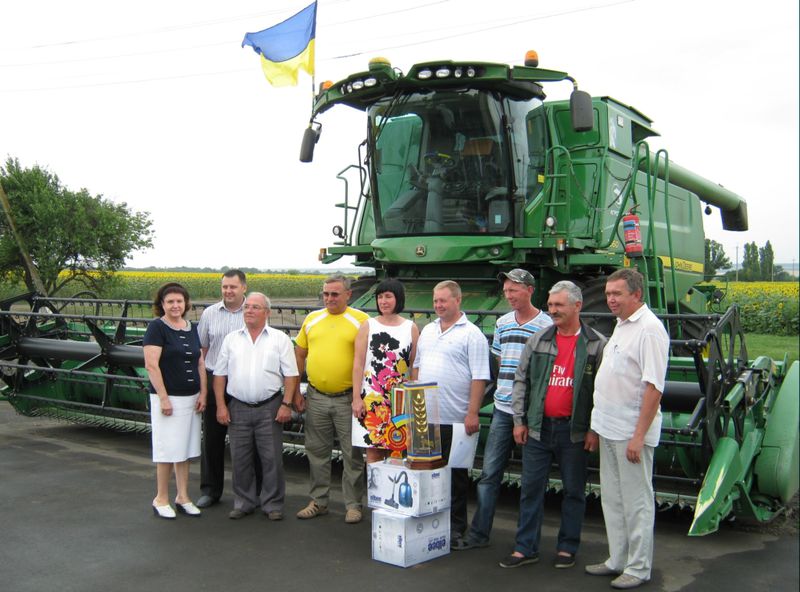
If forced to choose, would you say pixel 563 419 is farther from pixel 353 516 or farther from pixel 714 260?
pixel 714 260

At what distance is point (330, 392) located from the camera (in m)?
5.52

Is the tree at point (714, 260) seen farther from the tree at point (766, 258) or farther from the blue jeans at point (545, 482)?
the blue jeans at point (545, 482)

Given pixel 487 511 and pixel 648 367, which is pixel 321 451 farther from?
pixel 648 367

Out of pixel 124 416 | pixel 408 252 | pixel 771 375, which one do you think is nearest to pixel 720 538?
pixel 771 375

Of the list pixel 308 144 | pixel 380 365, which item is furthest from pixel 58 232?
pixel 380 365

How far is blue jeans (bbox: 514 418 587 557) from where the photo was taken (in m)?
4.54

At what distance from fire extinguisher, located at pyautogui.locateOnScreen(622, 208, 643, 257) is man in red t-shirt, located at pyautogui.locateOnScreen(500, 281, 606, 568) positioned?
268 centimetres

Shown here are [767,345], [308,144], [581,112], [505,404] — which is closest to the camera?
[505,404]

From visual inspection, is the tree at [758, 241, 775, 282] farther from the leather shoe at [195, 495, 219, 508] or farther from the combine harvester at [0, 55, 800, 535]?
the leather shoe at [195, 495, 219, 508]

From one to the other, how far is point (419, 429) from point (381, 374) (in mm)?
667

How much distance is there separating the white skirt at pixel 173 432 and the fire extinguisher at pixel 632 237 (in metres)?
4.13

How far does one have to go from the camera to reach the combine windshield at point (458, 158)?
24.4 ft

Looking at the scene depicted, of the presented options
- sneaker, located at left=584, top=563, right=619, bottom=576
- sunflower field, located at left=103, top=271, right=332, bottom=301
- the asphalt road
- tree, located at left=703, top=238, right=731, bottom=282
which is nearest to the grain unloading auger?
the asphalt road

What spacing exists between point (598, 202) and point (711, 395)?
3364 mm
